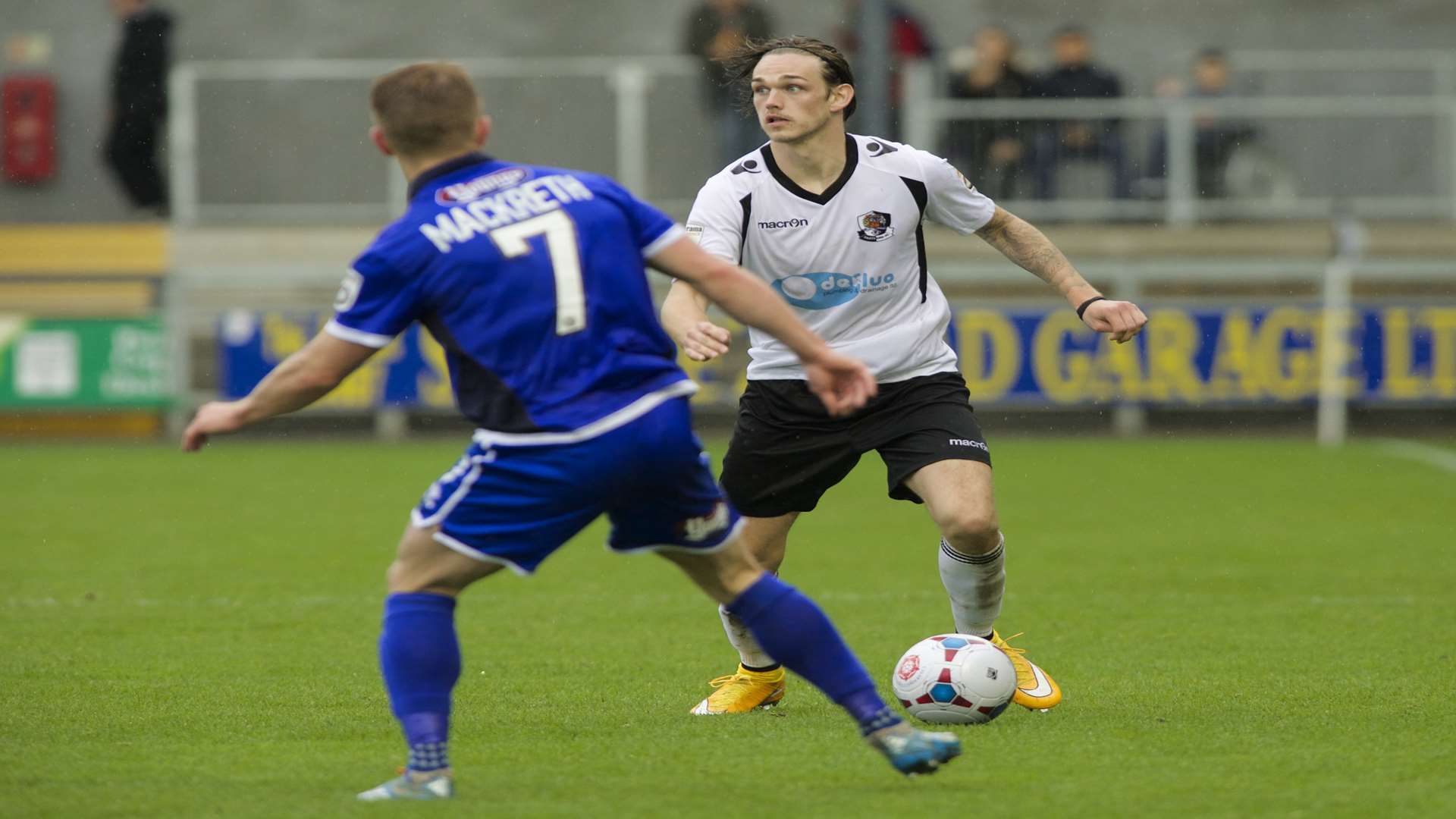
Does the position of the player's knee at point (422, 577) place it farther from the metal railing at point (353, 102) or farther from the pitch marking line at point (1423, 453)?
the metal railing at point (353, 102)

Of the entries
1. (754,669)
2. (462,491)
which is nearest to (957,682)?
(754,669)

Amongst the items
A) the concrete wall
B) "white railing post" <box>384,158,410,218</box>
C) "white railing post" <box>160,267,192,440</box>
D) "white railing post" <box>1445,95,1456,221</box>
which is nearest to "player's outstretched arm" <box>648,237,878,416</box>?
"white railing post" <box>160,267,192,440</box>

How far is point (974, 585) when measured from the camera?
5.98m

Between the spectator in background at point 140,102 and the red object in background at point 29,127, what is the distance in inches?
84.6

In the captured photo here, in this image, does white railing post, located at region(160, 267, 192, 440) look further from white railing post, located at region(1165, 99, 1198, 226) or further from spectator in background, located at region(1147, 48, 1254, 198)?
white railing post, located at region(1165, 99, 1198, 226)

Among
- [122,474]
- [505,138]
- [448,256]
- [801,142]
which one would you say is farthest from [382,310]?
[505,138]

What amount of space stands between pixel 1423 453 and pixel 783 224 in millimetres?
10643

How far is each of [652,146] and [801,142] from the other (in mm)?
11392

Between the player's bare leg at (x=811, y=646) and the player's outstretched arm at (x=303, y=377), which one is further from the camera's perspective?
the player's bare leg at (x=811, y=646)

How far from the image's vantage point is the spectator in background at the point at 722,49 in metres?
16.3

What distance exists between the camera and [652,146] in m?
17.3

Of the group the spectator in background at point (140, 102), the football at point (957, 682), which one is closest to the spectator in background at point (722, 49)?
the spectator in background at point (140, 102)

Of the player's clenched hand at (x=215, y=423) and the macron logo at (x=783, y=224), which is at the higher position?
the macron logo at (x=783, y=224)

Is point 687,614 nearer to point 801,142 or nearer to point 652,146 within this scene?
point 801,142
